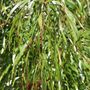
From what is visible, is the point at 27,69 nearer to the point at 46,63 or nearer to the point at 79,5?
the point at 46,63

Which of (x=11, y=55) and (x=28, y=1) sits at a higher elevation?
(x=28, y=1)

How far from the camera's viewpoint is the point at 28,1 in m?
0.75

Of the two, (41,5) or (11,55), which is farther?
(11,55)

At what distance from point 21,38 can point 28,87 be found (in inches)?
4.6

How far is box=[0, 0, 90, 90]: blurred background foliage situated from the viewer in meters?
0.73

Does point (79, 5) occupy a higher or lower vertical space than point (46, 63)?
higher

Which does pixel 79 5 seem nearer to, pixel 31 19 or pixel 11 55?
pixel 31 19

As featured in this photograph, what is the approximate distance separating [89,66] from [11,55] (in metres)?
0.21

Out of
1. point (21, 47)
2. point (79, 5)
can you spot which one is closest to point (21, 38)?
point (21, 47)

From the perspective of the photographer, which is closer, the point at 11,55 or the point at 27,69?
the point at 27,69

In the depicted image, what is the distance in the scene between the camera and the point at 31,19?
2.58 feet

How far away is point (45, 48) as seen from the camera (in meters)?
0.79

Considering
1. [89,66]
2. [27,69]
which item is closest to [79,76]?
[89,66]

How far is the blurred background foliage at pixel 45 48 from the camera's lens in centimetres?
73
